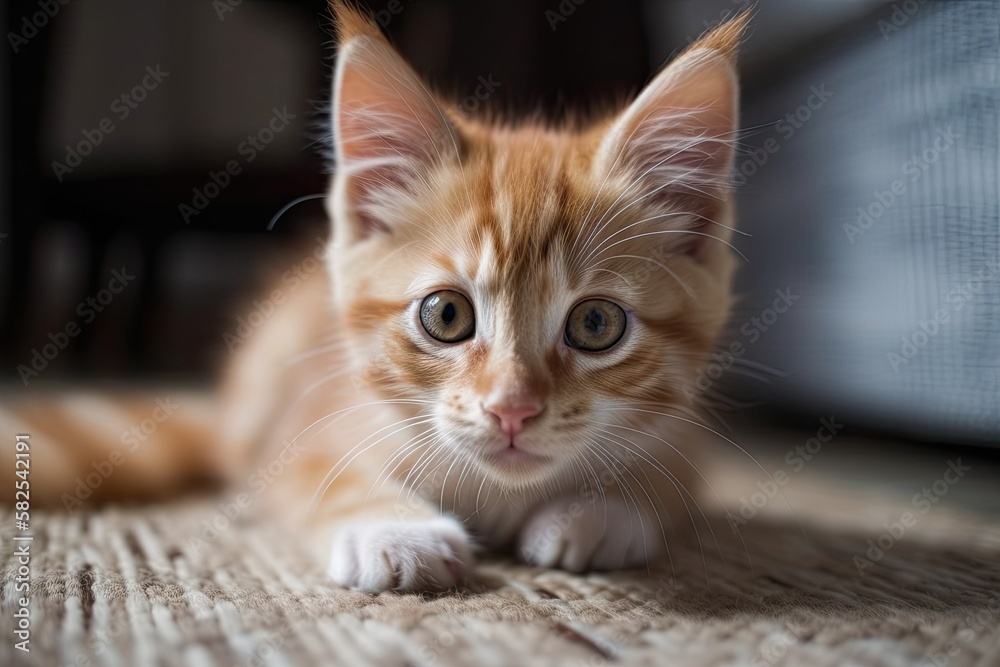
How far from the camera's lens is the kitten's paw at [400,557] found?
3.12 feet

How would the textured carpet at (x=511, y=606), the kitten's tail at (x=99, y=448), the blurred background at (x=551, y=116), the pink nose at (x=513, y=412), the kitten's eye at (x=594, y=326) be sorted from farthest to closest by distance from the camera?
the blurred background at (x=551, y=116) → the kitten's tail at (x=99, y=448) → the kitten's eye at (x=594, y=326) → the pink nose at (x=513, y=412) → the textured carpet at (x=511, y=606)

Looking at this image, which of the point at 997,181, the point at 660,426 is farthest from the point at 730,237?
the point at 997,181

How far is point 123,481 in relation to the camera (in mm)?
1435

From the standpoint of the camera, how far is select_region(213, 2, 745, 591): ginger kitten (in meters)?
0.99

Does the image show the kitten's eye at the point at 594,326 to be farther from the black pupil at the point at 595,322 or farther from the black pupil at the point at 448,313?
the black pupil at the point at 448,313

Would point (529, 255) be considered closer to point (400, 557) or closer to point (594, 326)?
point (594, 326)

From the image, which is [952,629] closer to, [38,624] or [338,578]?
[338,578]

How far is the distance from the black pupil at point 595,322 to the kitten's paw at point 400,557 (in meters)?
0.35

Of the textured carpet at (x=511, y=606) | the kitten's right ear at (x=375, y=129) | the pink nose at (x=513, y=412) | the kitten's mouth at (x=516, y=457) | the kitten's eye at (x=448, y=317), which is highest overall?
the kitten's right ear at (x=375, y=129)

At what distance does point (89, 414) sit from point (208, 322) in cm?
121

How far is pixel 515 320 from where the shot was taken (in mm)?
996

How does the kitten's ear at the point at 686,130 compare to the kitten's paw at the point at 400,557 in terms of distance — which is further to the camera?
the kitten's ear at the point at 686,130

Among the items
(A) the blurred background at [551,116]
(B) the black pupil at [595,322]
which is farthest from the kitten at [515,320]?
(A) the blurred background at [551,116]

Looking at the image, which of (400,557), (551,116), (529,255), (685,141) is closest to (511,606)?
(400,557)
